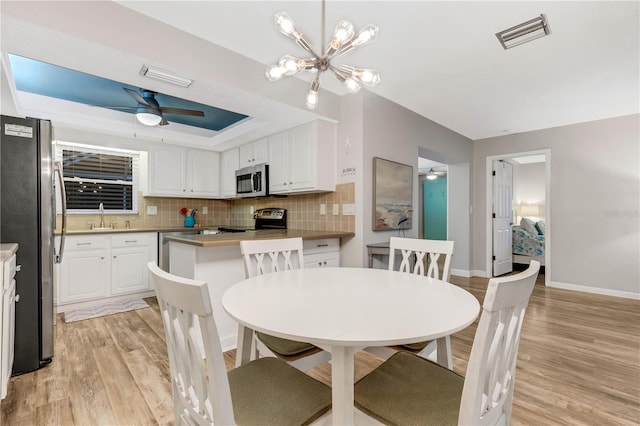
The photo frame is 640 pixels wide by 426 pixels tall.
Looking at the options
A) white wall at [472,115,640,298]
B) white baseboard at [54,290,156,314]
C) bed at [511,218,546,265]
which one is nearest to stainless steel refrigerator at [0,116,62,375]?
white baseboard at [54,290,156,314]

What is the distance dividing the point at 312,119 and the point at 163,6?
5.33 feet

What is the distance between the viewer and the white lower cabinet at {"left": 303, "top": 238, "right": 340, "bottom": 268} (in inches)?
115

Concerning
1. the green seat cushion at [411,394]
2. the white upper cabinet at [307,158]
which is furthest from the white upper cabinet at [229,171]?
the green seat cushion at [411,394]

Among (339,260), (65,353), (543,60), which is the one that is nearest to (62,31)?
(65,353)

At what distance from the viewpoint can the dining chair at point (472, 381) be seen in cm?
79

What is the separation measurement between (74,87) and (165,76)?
1.76 m

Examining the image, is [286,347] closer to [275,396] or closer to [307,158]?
[275,396]

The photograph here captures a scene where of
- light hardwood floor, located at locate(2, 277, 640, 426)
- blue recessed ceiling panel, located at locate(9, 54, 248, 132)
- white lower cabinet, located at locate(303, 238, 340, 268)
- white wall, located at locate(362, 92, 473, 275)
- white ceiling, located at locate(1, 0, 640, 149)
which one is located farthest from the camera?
white wall, located at locate(362, 92, 473, 275)

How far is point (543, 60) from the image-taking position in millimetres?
2592

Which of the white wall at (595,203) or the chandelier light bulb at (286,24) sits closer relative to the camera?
the chandelier light bulb at (286,24)

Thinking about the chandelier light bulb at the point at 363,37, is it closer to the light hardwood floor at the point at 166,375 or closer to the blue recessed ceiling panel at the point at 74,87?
the light hardwood floor at the point at 166,375

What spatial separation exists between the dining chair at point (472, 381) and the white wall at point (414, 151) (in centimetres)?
197

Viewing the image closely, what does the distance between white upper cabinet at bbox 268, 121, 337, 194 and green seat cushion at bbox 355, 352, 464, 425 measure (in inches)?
88.3

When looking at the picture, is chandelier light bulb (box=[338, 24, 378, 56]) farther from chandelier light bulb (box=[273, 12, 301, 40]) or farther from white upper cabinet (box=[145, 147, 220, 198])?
white upper cabinet (box=[145, 147, 220, 198])
